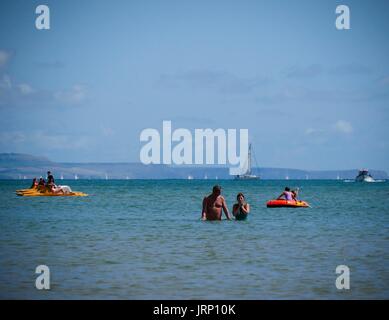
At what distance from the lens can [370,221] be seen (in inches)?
1737

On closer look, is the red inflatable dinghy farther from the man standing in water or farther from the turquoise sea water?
the man standing in water

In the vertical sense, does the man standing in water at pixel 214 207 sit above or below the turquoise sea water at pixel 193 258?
above

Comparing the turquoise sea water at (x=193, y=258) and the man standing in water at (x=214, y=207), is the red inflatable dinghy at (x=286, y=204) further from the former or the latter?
the man standing in water at (x=214, y=207)

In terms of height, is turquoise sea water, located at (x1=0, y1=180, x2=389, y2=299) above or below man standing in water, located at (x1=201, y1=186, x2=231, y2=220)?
below

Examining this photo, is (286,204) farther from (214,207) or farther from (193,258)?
(193,258)

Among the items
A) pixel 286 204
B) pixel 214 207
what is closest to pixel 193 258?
pixel 214 207

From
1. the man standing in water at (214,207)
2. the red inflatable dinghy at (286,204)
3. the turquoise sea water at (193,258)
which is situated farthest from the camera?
the red inflatable dinghy at (286,204)

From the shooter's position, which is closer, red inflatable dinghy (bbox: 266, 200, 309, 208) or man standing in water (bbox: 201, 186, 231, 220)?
man standing in water (bbox: 201, 186, 231, 220)

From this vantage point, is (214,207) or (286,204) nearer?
(214,207)

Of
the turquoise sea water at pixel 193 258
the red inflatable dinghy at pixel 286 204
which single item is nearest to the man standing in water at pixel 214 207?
the turquoise sea water at pixel 193 258

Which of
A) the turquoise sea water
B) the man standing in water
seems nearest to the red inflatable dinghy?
the turquoise sea water
